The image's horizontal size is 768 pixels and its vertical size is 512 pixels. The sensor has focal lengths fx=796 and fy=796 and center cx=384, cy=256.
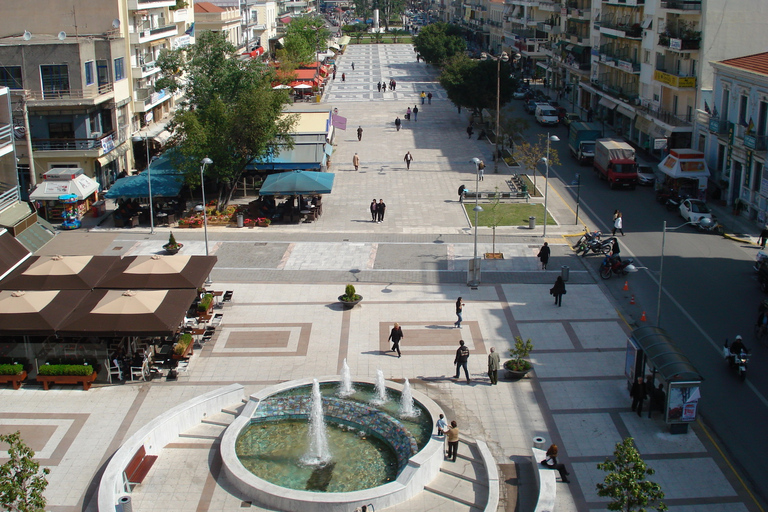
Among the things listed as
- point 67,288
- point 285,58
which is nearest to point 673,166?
point 67,288

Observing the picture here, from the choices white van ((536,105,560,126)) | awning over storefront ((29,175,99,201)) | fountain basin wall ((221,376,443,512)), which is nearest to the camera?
fountain basin wall ((221,376,443,512))

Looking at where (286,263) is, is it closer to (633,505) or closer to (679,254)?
(679,254)

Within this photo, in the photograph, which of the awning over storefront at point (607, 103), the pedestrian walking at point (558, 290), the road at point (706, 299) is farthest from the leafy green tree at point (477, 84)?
the pedestrian walking at point (558, 290)

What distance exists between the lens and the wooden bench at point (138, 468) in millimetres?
18709

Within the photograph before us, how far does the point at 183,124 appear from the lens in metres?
43.7

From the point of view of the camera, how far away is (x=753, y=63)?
42719mm

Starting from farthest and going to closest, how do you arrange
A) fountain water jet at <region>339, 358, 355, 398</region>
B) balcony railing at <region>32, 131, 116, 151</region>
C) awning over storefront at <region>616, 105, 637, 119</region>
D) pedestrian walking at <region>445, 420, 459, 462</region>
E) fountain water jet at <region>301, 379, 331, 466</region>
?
1. awning over storefront at <region>616, 105, 637, 119</region>
2. balcony railing at <region>32, 131, 116, 151</region>
3. fountain water jet at <region>339, 358, 355, 398</region>
4. fountain water jet at <region>301, 379, 331, 466</region>
5. pedestrian walking at <region>445, 420, 459, 462</region>

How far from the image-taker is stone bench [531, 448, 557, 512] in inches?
689

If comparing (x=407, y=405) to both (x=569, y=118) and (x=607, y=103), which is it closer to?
(x=607, y=103)

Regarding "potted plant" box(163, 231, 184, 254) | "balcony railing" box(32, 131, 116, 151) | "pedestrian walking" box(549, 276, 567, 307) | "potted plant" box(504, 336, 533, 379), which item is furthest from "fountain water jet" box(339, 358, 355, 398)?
"balcony railing" box(32, 131, 116, 151)

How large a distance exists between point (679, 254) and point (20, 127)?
34088 millimetres

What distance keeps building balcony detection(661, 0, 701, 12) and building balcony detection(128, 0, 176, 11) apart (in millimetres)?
35813

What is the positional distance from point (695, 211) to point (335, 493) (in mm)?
29281

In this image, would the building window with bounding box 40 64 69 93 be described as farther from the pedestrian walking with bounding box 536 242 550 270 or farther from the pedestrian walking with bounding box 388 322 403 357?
the pedestrian walking with bounding box 388 322 403 357
